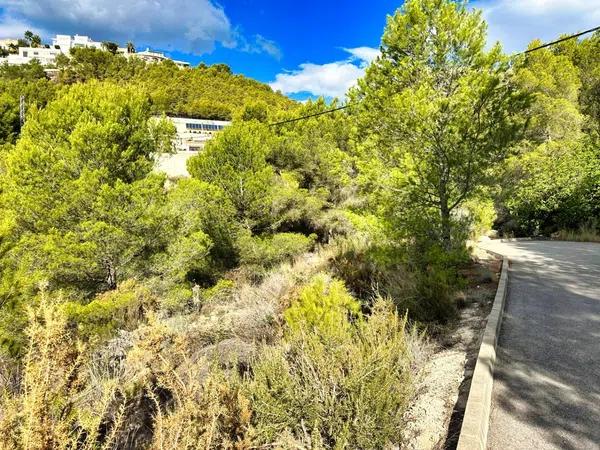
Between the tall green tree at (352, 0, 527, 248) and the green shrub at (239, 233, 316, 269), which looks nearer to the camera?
the tall green tree at (352, 0, 527, 248)

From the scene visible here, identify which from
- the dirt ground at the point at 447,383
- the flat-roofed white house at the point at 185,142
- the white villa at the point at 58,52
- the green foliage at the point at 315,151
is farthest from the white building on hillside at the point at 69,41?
the dirt ground at the point at 447,383

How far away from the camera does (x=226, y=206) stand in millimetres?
14008

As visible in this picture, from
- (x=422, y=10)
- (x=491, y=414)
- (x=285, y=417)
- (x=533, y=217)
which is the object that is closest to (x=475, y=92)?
(x=422, y=10)

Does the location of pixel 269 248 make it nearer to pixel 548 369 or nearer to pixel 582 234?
pixel 548 369

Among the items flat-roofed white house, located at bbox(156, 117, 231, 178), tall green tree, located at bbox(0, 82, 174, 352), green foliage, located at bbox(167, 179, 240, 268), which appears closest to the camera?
tall green tree, located at bbox(0, 82, 174, 352)

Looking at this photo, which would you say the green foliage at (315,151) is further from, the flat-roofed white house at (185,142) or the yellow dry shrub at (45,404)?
the yellow dry shrub at (45,404)

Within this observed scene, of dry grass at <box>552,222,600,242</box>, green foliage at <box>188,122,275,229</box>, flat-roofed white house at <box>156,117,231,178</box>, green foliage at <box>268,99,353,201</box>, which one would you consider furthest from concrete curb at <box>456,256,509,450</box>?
green foliage at <box>268,99,353,201</box>

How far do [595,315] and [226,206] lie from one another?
11.6 metres

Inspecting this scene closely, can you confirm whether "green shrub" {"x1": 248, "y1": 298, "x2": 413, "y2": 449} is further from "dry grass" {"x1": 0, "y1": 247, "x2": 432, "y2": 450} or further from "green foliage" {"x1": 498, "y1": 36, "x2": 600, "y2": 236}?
"green foliage" {"x1": 498, "y1": 36, "x2": 600, "y2": 236}

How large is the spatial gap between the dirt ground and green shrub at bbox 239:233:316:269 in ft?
30.4

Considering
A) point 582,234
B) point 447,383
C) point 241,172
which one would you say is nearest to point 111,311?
point 447,383

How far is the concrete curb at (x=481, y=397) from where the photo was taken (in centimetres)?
255

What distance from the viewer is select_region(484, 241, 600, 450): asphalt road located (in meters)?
2.72

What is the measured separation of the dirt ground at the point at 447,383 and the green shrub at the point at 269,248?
9264mm
